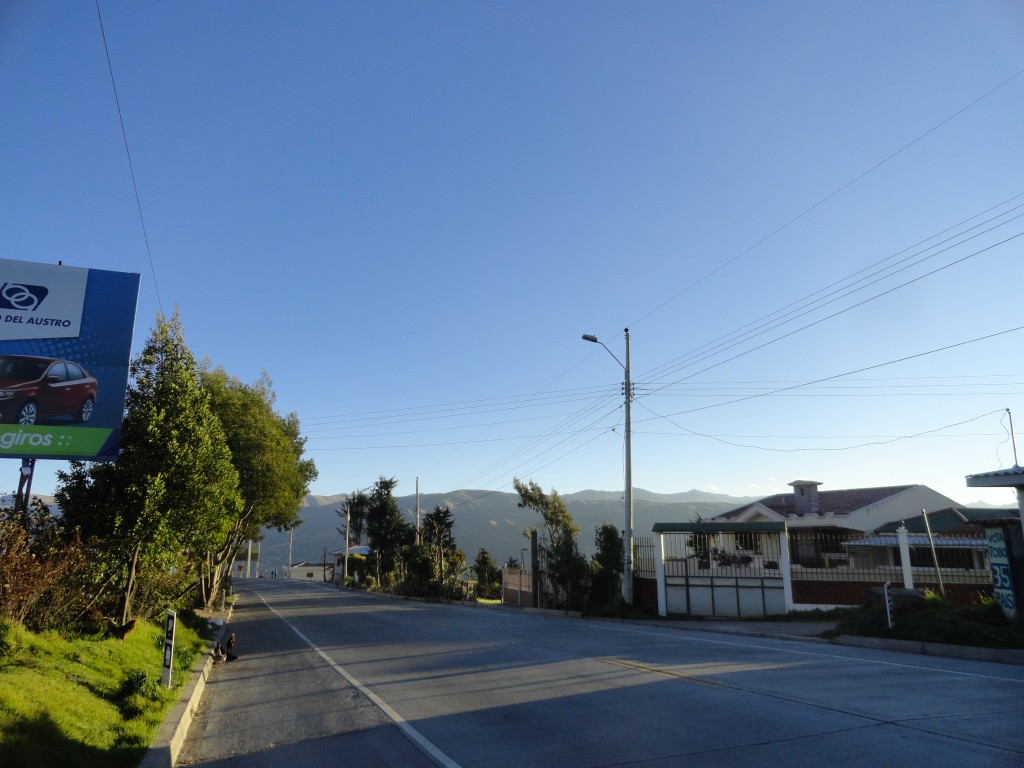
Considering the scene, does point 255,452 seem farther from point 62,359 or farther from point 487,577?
point 487,577

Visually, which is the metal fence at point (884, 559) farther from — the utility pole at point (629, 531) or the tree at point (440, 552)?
the tree at point (440, 552)

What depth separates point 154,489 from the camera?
13.6 meters

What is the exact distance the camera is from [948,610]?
1648 cm

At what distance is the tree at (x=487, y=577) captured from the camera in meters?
49.0

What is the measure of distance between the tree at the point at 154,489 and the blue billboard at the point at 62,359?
0.54 metres

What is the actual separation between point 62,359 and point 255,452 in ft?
37.9

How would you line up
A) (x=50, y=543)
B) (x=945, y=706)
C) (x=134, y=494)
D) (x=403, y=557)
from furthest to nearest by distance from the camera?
(x=403, y=557), (x=134, y=494), (x=50, y=543), (x=945, y=706)

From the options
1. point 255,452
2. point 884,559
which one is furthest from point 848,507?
point 255,452

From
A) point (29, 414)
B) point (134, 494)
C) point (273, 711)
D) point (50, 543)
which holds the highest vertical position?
point (29, 414)

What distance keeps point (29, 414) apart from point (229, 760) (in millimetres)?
9867

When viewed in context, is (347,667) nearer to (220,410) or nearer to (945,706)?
(945,706)

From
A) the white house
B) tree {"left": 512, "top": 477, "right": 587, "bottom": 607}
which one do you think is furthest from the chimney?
tree {"left": 512, "top": 477, "right": 587, "bottom": 607}

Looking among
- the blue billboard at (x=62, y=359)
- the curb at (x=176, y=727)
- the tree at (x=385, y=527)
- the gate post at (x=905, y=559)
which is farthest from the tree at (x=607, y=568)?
the tree at (x=385, y=527)

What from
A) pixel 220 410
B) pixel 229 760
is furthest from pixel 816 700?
pixel 220 410
